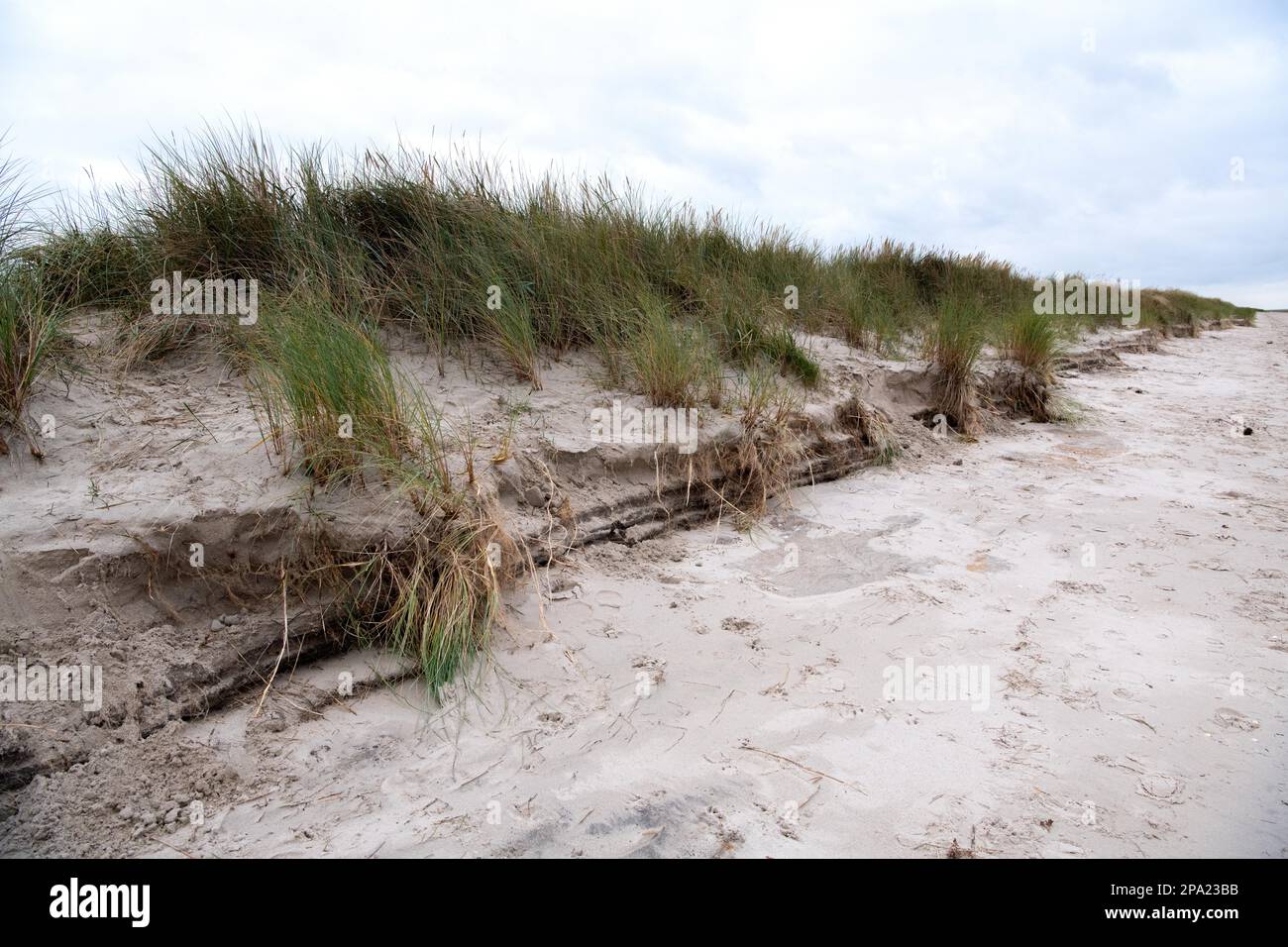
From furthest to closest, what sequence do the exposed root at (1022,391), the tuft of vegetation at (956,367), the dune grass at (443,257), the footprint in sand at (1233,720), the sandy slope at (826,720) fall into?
the exposed root at (1022,391), the tuft of vegetation at (956,367), the dune grass at (443,257), the footprint in sand at (1233,720), the sandy slope at (826,720)

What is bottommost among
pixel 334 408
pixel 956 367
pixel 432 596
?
pixel 432 596

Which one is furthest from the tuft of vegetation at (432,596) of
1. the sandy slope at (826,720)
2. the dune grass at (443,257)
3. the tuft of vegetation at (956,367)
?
the tuft of vegetation at (956,367)

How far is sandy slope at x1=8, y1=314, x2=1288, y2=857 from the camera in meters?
2.02

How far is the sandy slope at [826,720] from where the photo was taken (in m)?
2.02

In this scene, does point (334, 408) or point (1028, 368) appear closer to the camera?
point (334, 408)

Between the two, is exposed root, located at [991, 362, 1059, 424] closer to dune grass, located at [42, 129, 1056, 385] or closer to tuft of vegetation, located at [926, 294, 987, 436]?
tuft of vegetation, located at [926, 294, 987, 436]

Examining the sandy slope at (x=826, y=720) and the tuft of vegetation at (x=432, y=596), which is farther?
the tuft of vegetation at (x=432, y=596)

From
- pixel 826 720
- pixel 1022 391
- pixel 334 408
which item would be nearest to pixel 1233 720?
pixel 826 720

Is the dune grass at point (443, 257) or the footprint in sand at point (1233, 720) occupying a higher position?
the dune grass at point (443, 257)

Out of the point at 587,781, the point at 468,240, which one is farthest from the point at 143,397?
the point at 587,781

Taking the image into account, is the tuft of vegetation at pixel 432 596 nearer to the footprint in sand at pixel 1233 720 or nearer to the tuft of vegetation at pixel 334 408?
the tuft of vegetation at pixel 334 408

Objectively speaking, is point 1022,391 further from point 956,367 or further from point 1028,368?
point 956,367

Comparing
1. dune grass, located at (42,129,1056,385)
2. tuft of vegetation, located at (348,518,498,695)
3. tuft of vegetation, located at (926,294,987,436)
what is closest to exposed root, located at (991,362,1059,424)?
tuft of vegetation, located at (926,294,987,436)

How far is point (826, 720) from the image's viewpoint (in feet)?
8.14
